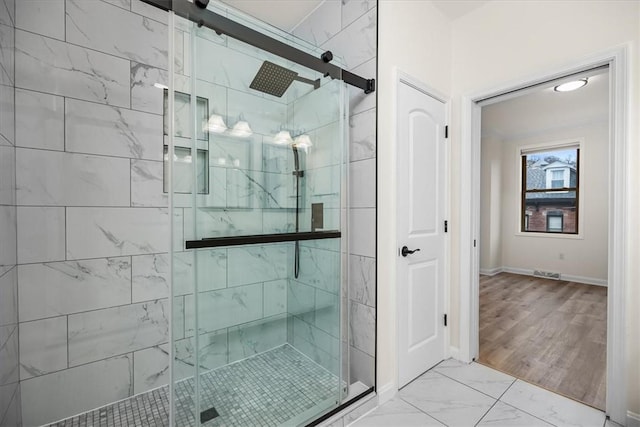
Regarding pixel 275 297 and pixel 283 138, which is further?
pixel 275 297

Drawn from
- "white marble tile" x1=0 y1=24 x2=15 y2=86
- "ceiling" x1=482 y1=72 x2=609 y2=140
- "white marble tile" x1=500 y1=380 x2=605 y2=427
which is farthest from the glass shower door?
"ceiling" x1=482 y1=72 x2=609 y2=140

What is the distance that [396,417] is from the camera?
1.71 meters

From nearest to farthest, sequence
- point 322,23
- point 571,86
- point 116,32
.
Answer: point 116,32 < point 322,23 < point 571,86

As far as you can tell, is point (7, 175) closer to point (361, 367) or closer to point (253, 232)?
point (253, 232)

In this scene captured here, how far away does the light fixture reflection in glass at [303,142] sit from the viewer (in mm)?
1641

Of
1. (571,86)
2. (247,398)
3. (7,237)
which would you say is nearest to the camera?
(7,237)

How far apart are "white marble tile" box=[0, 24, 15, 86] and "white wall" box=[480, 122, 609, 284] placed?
570 cm

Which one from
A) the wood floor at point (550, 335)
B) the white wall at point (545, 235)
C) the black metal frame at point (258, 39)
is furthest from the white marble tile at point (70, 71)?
the white wall at point (545, 235)

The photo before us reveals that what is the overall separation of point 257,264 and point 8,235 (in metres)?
1.21

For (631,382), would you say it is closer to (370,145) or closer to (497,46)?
(370,145)

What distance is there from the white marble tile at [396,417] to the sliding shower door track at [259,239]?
1.10m

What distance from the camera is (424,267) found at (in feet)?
7.12

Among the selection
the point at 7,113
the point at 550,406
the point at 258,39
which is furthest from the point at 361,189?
the point at 7,113

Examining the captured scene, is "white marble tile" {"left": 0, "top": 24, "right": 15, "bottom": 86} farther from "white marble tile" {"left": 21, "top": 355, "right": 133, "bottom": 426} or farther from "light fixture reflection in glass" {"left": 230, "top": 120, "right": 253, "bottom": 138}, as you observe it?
"white marble tile" {"left": 21, "top": 355, "right": 133, "bottom": 426}
